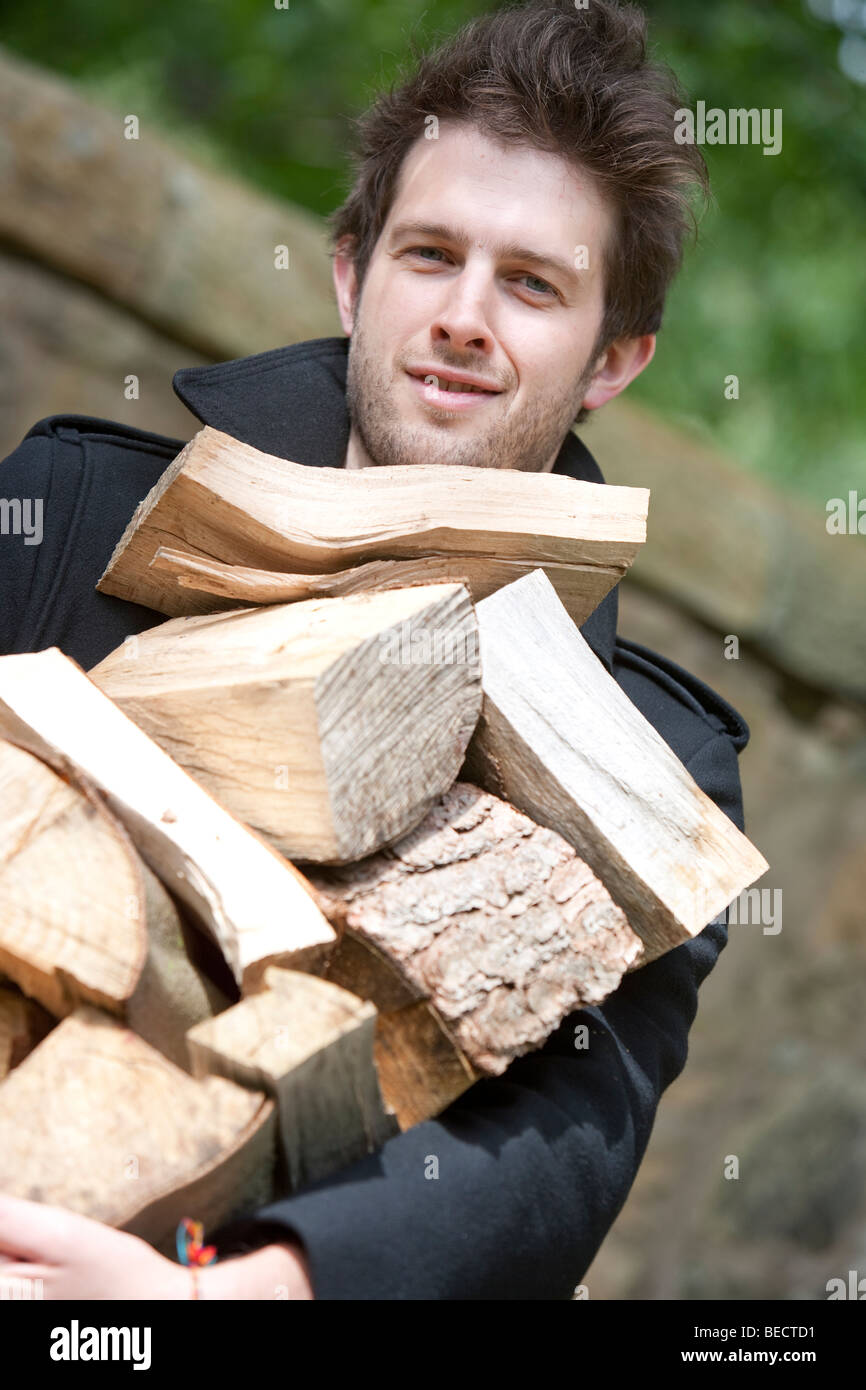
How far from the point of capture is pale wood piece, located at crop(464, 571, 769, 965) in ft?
3.96

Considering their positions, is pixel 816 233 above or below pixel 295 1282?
above

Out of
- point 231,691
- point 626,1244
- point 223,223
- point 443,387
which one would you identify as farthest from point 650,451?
point 231,691

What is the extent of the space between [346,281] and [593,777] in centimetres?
104

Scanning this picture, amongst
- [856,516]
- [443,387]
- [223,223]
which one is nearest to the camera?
[443,387]

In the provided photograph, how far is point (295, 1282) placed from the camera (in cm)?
104

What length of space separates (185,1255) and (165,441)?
1.02 meters

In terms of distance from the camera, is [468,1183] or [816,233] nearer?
[468,1183]

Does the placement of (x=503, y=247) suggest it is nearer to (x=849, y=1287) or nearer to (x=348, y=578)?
(x=348, y=578)

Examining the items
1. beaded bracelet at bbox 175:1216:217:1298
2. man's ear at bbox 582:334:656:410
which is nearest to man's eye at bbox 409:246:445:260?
man's ear at bbox 582:334:656:410

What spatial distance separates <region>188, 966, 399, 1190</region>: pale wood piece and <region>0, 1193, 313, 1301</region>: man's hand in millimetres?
129

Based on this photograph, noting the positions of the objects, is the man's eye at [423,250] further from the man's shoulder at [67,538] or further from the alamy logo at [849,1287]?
the alamy logo at [849,1287]

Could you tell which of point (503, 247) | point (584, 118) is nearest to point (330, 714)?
point (503, 247)

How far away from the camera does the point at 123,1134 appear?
3.21ft

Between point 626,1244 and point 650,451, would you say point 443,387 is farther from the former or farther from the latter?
point 626,1244
